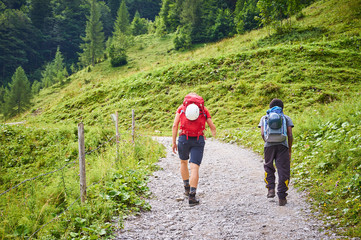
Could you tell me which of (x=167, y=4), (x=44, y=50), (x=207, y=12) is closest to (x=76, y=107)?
(x=207, y=12)

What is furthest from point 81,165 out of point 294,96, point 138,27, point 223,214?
point 138,27

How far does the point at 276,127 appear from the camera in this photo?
5.16 m

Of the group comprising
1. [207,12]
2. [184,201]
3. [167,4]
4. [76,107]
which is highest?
[167,4]

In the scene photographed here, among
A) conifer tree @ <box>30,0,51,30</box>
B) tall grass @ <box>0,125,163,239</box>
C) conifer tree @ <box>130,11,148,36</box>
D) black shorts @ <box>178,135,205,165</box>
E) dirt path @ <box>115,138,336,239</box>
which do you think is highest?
conifer tree @ <box>30,0,51,30</box>

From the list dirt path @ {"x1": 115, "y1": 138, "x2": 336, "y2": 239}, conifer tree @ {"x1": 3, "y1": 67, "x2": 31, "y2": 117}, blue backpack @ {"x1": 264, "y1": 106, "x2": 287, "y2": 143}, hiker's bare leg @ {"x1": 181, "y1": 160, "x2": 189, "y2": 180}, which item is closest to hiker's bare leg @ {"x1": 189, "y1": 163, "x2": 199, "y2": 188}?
hiker's bare leg @ {"x1": 181, "y1": 160, "x2": 189, "y2": 180}

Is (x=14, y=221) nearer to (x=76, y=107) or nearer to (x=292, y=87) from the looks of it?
(x=292, y=87)

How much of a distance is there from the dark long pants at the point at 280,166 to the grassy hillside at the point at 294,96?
711mm

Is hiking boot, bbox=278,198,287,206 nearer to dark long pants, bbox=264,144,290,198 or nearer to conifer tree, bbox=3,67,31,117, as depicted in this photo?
dark long pants, bbox=264,144,290,198

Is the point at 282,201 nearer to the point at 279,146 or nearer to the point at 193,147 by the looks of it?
the point at 279,146

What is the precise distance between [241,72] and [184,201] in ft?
55.8

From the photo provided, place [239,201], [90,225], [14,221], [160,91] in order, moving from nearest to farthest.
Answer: [90,225] → [14,221] → [239,201] → [160,91]

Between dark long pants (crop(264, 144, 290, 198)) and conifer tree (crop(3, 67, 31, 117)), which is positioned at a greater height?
conifer tree (crop(3, 67, 31, 117))

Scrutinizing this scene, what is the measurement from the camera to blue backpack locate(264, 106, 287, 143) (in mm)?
5163

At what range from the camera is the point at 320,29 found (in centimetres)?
2425
